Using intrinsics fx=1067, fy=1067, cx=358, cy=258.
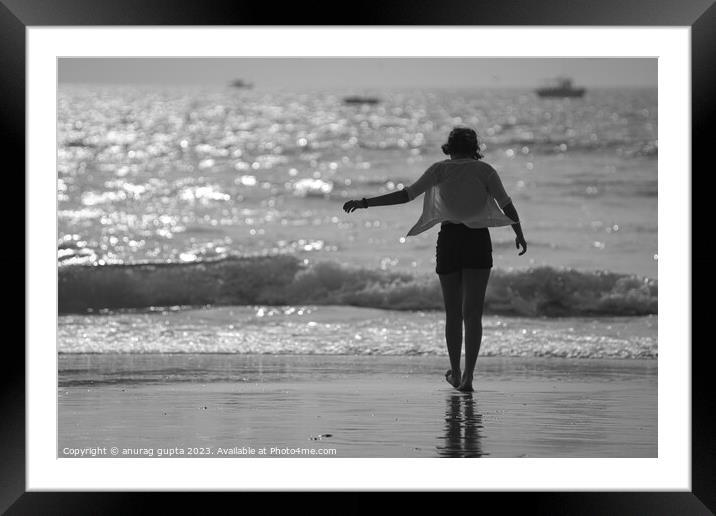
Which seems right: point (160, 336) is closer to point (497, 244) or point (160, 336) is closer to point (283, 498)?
point (283, 498)

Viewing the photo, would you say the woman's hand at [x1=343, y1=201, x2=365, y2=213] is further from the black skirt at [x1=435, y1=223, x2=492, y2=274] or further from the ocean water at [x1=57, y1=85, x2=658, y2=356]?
the ocean water at [x1=57, y1=85, x2=658, y2=356]

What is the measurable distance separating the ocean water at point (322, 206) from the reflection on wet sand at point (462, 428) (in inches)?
102

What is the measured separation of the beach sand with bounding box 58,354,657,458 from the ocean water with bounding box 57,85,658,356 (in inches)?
44.1

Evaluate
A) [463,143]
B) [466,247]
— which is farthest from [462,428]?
[463,143]

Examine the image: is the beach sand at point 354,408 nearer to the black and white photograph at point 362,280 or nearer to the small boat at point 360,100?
the black and white photograph at point 362,280

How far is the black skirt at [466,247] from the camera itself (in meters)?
5.23

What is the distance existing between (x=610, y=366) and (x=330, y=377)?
2.01m

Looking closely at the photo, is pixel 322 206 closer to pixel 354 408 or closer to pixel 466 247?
pixel 354 408

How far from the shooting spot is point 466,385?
559 centimetres

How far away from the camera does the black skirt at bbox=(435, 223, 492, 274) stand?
5.23 m

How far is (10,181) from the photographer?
460 centimetres

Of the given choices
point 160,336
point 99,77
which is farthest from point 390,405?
point 99,77

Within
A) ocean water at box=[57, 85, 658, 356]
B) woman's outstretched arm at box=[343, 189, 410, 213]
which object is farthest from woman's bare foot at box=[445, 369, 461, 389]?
ocean water at box=[57, 85, 658, 356]

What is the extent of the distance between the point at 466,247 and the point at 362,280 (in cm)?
579
